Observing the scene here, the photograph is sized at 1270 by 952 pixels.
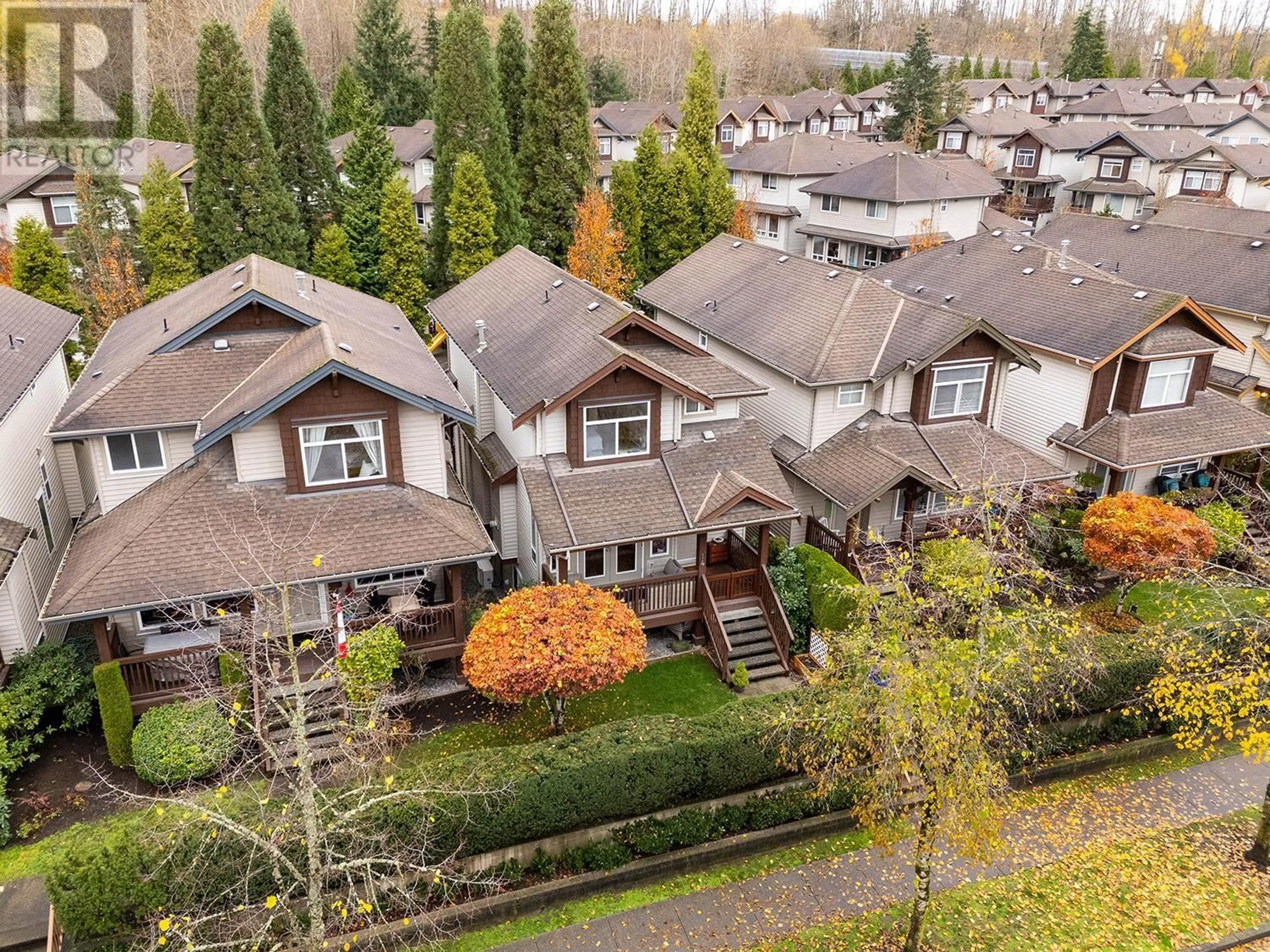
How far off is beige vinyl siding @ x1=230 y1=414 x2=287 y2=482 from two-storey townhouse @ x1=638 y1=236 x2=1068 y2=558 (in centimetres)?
1374

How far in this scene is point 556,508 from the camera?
65.8ft

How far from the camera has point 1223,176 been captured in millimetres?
57406

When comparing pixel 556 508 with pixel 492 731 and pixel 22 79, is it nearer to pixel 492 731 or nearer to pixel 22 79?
pixel 492 731

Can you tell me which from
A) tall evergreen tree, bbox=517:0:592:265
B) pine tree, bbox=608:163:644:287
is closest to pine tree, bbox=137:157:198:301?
tall evergreen tree, bbox=517:0:592:265

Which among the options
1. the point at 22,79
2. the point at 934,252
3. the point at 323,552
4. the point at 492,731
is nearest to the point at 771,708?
the point at 492,731

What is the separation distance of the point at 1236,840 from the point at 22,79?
78.1 metres

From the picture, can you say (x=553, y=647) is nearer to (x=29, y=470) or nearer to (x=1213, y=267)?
(x=29, y=470)

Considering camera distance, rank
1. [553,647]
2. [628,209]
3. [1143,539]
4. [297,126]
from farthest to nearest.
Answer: [628,209] → [297,126] → [1143,539] → [553,647]

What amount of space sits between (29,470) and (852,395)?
21737 millimetres

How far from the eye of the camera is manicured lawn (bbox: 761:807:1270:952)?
1408 cm

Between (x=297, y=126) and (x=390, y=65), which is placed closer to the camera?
(x=297, y=126)

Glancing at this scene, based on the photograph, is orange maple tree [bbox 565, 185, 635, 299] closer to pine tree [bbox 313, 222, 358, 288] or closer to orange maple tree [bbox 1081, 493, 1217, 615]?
pine tree [bbox 313, 222, 358, 288]

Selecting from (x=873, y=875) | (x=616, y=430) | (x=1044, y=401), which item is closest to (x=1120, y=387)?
(x=1044, y=401)

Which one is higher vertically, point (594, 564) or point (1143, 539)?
point (1143, 539)
